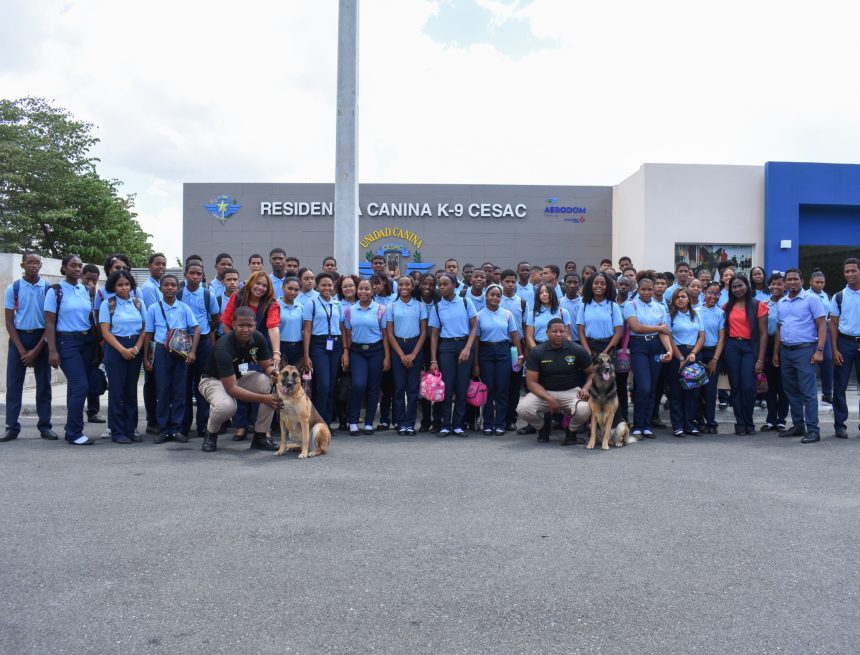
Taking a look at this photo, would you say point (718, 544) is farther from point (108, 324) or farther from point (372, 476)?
point (108, 324)

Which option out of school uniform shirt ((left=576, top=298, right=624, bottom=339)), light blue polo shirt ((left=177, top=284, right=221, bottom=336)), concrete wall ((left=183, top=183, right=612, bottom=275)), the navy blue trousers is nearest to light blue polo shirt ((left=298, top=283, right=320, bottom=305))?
light blue polo shirt ((left=177, top=284, right=221, bottom=336))

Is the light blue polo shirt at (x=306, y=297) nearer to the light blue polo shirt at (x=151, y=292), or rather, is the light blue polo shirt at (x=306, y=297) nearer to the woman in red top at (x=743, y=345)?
the light blue polo shirt at (x=151, y=292)

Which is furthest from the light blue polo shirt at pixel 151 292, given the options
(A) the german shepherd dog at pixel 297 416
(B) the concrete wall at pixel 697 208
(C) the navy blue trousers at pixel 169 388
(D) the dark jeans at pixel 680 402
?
(B) the concrete wall at pixel 697 208

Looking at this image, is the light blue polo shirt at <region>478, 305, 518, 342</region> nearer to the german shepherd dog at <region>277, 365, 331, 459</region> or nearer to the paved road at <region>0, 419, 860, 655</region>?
the paved road at <region>0, 419, 860, 655</region>

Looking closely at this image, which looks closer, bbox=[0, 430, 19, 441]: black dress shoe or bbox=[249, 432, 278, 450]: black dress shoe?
bbox=[249, 432, 278, 450]: black dress shoe

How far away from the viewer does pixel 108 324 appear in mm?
7723

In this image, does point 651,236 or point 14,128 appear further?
point 14,128

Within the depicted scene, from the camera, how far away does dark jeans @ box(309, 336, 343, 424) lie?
8.39m

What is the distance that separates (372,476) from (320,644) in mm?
3134

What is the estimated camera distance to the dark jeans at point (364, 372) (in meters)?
8.50

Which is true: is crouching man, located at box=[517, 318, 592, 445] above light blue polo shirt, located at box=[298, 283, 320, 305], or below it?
below

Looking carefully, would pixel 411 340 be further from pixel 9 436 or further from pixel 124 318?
pixel 9 436

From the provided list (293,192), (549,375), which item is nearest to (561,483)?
(549,375)

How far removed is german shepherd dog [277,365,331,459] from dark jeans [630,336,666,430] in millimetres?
3773
